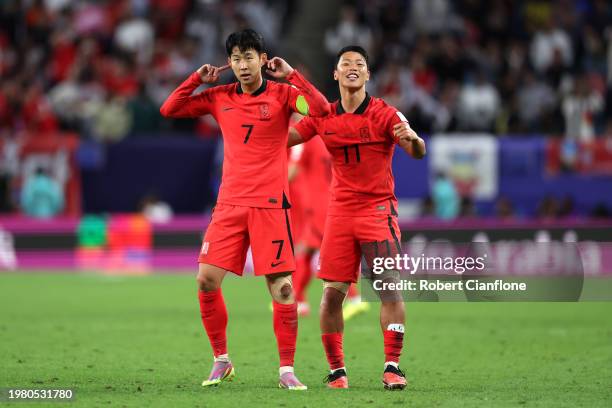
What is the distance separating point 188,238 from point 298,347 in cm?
950

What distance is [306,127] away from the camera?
852 cm

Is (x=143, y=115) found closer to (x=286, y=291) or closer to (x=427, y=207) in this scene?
(x=427, y=207)

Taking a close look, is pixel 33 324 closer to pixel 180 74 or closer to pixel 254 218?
pixel 254 218

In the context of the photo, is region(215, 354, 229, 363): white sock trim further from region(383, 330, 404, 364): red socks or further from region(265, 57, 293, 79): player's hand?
region(265, 57, 293, 79): player's hand

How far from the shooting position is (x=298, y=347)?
36.0 feet

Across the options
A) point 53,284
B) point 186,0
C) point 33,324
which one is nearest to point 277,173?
point 33,324

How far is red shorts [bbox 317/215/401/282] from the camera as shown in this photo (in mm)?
8281

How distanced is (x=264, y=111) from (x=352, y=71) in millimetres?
675

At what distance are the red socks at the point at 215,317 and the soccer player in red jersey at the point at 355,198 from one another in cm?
72

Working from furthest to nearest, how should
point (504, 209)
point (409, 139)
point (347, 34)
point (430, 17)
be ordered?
point (430, 17) < point (347, 34) < point (504, 209) < point (409, 139)

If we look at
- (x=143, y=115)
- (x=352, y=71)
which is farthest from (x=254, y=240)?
(x=143, y=115)

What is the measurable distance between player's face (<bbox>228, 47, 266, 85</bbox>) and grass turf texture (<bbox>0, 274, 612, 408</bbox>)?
2.17 m

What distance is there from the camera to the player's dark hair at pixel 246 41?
26.9 feet

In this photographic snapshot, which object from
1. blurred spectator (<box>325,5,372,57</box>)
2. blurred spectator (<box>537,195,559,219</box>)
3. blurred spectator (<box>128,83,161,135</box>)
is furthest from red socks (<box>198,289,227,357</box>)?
blurred spectator (<box>325,5,372,57</box>)
